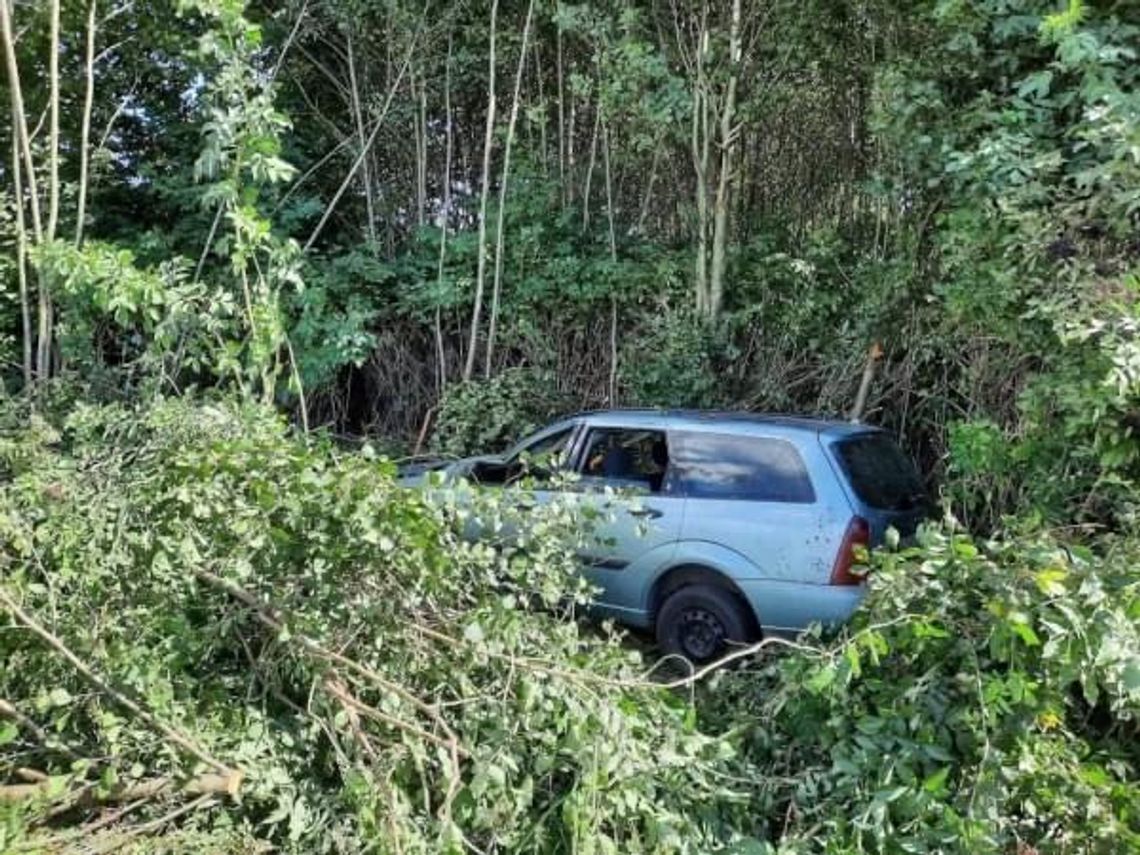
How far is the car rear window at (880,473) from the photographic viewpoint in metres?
5.54

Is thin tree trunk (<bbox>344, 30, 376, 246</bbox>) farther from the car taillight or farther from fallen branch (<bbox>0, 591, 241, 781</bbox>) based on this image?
fallen branch (<bbox>0, 591, 241, 781</bbox>)

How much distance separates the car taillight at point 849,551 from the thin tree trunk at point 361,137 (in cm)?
764

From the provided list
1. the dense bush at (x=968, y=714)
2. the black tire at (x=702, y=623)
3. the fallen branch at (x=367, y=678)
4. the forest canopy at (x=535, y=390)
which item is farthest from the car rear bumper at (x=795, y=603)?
the fallen branch at (x=367, y=678)

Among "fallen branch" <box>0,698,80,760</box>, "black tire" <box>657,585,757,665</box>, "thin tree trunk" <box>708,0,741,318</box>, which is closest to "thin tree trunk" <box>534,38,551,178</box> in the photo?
"thin tree trunk" <box>708,0,741,318</box>

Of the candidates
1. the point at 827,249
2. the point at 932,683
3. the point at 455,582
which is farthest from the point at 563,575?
the point at 827,249

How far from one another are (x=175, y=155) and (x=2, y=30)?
3742 millimetres

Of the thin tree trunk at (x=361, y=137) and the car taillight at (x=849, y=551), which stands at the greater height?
the thin tree trunk at (x=361, y=137)

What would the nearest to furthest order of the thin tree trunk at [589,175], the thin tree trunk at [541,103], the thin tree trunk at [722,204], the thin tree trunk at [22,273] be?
the thin tree trunk at [22,273], the thin tree trunk at [722,204], the thin tree trunk at [589,175], the thin tree trunk at [541,103]

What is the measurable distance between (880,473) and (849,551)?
682 mm

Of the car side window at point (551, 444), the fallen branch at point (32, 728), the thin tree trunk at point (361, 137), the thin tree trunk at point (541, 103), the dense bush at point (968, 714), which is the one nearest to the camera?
the dense bush at point (968, 714)

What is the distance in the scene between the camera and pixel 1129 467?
16.6ft

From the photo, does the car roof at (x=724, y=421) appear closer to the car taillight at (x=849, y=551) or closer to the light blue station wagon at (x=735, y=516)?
the light blue station wagon at (x=735, y=516)

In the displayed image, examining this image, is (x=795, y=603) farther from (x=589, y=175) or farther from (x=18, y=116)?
(x=18, y=116)

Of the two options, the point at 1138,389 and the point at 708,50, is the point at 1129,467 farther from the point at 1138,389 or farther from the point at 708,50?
the point at 708,50
